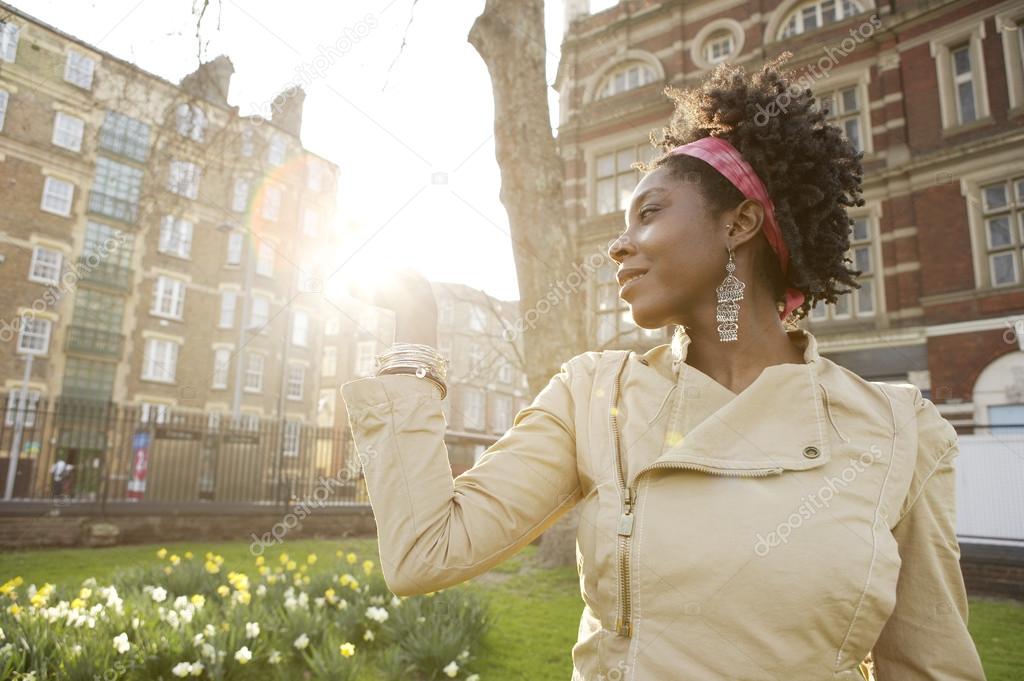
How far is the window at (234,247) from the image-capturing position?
3238 centimetres

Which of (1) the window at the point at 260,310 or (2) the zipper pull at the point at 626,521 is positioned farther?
(1) the window at the point at 260,310

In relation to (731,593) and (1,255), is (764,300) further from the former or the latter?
(1,255)

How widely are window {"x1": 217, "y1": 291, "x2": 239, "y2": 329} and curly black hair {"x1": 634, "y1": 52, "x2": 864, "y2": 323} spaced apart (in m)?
32.7

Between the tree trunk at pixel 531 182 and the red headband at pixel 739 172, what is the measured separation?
17.3ft

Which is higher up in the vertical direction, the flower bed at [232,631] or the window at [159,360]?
the window at [159,360]

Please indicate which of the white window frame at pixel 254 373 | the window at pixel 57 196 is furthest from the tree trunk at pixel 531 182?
the white window frame at pixel 254 373

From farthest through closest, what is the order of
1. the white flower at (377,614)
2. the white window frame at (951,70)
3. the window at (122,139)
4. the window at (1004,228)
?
the window at (122,139) < the white window frame at (951,70) < the window at (1004,228) < the white flower at (377,614)

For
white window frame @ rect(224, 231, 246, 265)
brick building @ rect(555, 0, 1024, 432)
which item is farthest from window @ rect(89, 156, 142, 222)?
brick building @ rect(555, 0, 1024, 432)

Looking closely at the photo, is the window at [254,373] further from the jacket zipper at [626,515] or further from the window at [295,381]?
the jacket zipper at [626,515]

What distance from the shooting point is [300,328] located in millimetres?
34875

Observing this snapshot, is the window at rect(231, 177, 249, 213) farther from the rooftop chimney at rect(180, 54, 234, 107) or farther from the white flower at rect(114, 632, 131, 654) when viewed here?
the white flower at rect(114, 632, 131, 654)

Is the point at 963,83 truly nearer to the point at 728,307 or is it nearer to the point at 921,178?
the point at 921,178

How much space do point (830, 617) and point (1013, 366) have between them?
15322 millimetres

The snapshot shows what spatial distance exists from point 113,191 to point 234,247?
561cm
